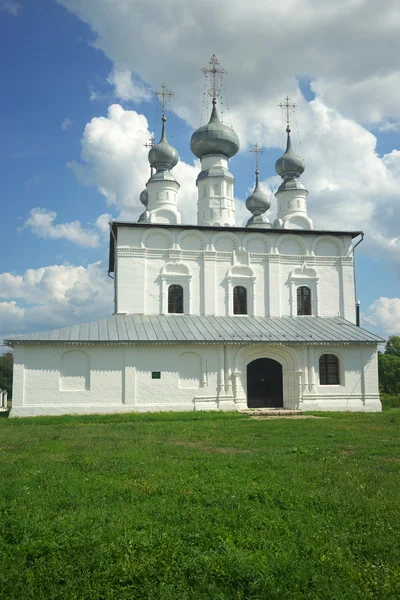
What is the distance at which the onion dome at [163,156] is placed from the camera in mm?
26156

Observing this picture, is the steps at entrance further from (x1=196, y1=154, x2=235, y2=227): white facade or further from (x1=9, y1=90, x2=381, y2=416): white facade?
(x1=196, y1=154, x2=235, y2=227): white facade

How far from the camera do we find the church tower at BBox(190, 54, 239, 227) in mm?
24875

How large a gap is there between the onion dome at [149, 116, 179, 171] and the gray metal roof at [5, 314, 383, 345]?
9164mm

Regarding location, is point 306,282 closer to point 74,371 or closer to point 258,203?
point 74,371

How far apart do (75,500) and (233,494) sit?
71.9 inches

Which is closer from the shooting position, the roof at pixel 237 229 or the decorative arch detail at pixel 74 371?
the decorative arch detail at pixel 74 371

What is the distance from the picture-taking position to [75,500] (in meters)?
5.96

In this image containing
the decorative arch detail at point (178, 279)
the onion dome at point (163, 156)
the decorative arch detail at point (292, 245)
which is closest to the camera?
the decorative arch detail at point (178, 279)

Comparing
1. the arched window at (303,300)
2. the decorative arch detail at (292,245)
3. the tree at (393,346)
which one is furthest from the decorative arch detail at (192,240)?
the tree at (393,346)

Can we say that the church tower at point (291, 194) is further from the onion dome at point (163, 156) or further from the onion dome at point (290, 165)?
the onion dome at point (163, 156)

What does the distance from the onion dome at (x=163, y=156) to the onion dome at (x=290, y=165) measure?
538cm

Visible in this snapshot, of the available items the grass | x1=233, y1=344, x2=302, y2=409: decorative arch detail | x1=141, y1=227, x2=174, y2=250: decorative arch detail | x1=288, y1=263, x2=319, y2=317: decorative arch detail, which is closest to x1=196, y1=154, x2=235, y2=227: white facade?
x1=141, y1=227, x2=174, y2=250: decorative arch detail

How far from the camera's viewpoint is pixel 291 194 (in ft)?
85.0

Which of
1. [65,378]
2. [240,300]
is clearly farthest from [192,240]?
[65,378]
